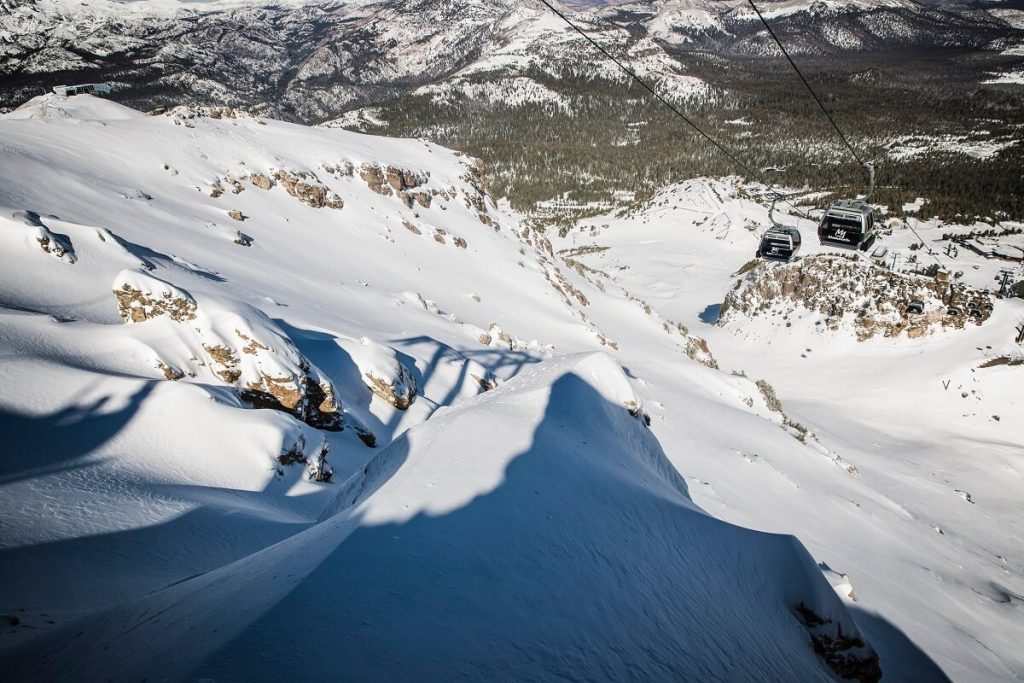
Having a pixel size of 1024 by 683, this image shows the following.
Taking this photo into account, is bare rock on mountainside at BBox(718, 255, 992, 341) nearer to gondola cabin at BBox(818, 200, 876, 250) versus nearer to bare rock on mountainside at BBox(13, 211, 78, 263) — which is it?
gondola cabin at BBox(818, 200, 876, 250)

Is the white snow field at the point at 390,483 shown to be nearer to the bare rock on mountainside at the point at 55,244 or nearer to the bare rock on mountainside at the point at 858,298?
the bare rock on mountainside at the point at 55,244

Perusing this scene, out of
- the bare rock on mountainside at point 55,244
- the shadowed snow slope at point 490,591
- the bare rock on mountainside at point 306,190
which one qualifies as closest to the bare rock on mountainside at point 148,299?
the bare rock on mountainside at point 55,244

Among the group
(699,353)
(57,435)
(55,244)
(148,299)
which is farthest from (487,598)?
(699,353)

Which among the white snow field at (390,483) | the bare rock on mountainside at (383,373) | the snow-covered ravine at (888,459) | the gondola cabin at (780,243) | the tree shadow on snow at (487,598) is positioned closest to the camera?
the tree shadow on snow at (487,598)

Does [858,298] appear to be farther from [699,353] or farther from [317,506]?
[317,506]

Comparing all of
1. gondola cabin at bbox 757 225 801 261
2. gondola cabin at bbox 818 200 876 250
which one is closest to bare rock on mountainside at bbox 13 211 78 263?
gondola cabin at bbox 818 200 876 250
